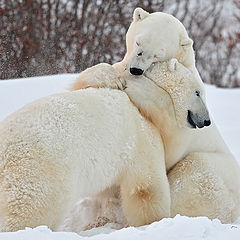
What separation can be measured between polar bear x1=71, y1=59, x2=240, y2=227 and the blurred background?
182 inches

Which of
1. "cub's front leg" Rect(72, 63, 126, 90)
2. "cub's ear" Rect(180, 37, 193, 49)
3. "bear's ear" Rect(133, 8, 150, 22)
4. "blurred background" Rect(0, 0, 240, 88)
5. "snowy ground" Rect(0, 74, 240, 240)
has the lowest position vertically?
"blurred background" Rect(0, 0, 240, 88)

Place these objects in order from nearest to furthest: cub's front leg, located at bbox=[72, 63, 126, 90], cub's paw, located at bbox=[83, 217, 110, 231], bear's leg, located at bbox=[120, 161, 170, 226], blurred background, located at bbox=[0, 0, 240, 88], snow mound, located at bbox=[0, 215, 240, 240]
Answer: snow mound, located at bbox=[0, 215, 240, 240] < bear's leg, located at bbox=[120, 161, 170, 226] < cub's front leg, located at bbox=[72, 63, 126, 90] < cub's paw, located at bbox=[83, 217, 110, 231] < blurred background, located at bbox=[0, 0, 240, 88]

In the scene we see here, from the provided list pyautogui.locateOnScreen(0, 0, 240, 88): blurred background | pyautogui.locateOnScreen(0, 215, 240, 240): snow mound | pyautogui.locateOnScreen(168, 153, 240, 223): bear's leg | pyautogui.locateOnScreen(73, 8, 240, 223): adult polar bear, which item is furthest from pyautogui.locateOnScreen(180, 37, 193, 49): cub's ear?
pyautogui.locateOnScreen(0, 0, 240, 88): blurred background

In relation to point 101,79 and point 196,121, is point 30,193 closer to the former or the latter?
point 101,79

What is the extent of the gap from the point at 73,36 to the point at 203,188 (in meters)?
5.50

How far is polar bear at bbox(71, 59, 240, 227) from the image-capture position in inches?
130

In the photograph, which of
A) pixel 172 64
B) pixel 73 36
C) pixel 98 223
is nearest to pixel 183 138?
pixel 172 64

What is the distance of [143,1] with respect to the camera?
9.42 m

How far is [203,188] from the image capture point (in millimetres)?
3445

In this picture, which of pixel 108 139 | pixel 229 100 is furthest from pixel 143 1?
pixel 108 139

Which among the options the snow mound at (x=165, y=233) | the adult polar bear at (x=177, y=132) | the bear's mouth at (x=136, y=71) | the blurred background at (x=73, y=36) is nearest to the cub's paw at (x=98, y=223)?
the adult polar bear at (x=177, y=132)

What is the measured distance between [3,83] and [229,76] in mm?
5339

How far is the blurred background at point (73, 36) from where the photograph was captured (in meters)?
8.09

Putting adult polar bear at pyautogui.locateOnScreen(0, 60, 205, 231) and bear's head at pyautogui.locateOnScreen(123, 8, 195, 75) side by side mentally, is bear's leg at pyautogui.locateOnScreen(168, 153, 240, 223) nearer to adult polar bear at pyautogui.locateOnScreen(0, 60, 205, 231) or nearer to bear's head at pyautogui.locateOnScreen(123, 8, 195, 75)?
adult polar bear at pyautogui.locateOnScreen(0, 60, 205, 231)
